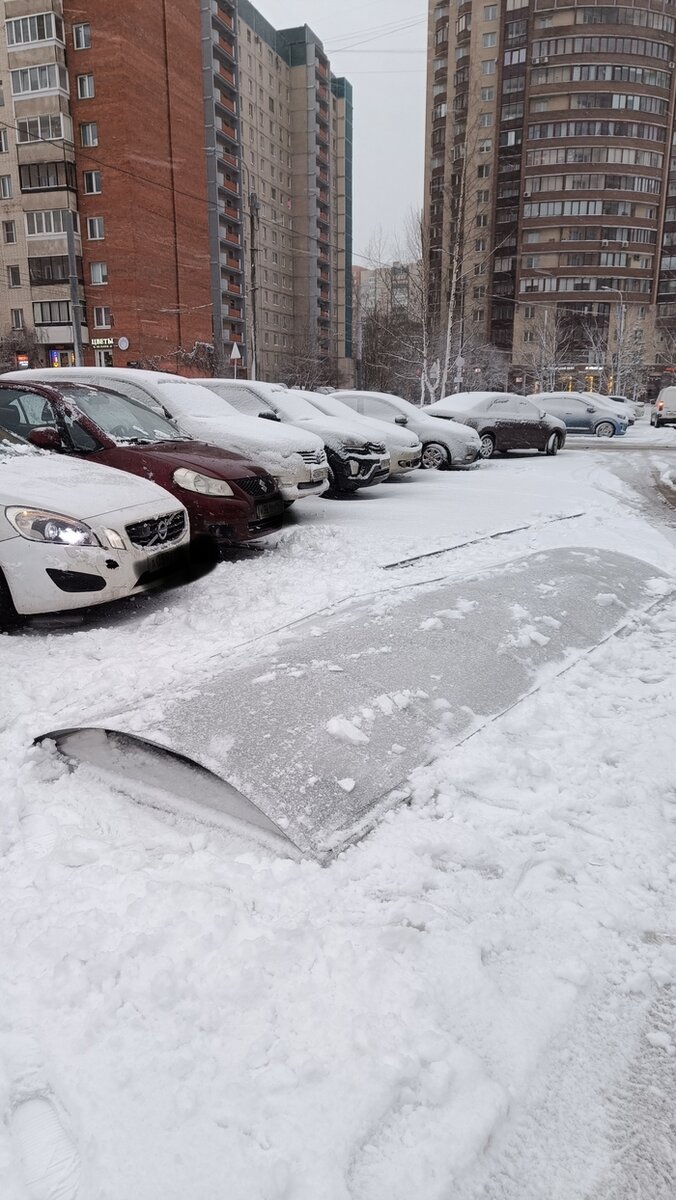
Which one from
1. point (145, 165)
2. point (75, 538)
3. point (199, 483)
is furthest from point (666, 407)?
point (145, 165)

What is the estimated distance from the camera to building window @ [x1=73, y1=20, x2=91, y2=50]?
43562 millimetres

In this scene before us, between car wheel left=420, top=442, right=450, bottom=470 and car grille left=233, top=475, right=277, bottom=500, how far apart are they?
8409mm

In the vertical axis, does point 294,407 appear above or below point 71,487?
above

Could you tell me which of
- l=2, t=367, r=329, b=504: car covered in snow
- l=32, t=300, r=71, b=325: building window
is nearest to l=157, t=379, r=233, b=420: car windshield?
l=2, t=367, r=329, b=504: car covered in snow

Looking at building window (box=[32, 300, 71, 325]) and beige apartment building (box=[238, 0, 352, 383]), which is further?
beige apartment building (box=[238, 0, 352, 383])

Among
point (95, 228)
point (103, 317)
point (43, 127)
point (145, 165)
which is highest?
point (43, 127)

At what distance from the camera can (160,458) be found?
6.23 m

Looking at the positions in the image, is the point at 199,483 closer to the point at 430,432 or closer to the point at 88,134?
the point at 430,432

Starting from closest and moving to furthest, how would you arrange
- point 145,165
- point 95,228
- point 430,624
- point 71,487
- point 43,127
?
point 430,624, point 71,487, point 43,127, point 145,165, point 95,228

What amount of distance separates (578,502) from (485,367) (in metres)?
52.1

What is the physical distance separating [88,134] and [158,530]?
50937 millimetres

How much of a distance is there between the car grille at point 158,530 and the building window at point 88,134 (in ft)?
164

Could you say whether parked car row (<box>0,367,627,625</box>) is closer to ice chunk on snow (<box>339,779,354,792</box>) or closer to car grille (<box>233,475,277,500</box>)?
car grille (<box>233,475,277,500</box>)

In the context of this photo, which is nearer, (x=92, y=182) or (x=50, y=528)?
(x=50, y=528)
